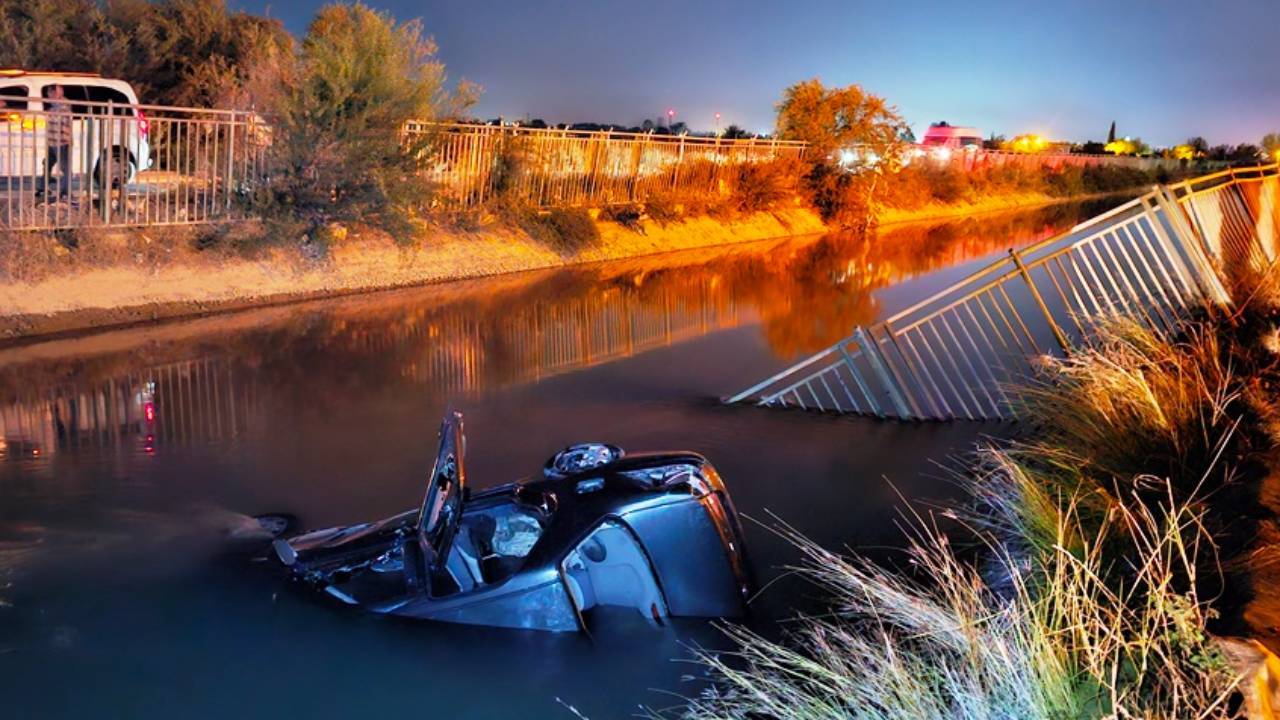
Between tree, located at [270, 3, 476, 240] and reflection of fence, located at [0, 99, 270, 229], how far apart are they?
697mm

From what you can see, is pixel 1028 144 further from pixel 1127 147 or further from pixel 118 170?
pixel 118 170

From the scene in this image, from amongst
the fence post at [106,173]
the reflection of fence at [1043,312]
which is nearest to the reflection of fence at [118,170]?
the fence post at [106,173]

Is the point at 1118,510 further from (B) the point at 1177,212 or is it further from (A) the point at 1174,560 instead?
(B) the point at 1177,212

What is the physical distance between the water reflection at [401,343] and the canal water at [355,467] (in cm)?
7

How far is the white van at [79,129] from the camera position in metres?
18.2

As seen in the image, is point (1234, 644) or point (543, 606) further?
point (543, 606)

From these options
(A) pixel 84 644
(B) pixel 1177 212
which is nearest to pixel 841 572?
(A) pixel 84 644

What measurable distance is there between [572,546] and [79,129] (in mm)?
16341

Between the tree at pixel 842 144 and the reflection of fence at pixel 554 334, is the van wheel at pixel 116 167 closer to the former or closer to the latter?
the reflection of fence at pixel 554 334

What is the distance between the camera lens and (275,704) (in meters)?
6.11

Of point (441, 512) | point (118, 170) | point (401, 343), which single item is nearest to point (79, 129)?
point (118, 170)

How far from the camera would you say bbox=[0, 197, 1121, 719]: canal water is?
6.35 metres

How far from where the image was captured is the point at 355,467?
10.5 m

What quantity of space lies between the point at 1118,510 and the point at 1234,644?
2.14 m
